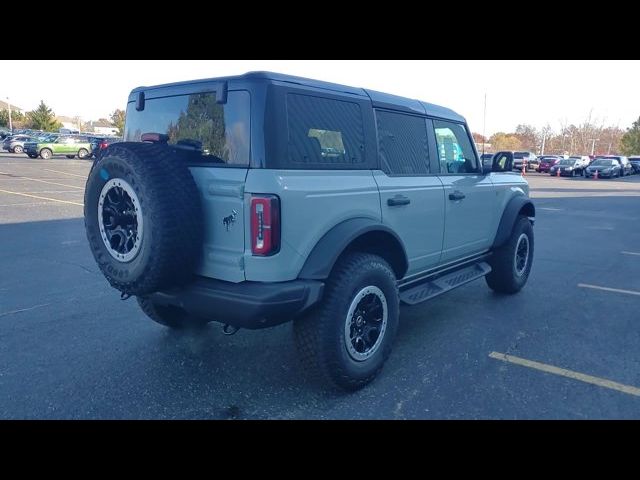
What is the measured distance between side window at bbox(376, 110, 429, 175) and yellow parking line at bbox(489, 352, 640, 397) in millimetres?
1701

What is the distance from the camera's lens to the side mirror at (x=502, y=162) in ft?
16.0

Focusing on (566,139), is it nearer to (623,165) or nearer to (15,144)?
(623,165)

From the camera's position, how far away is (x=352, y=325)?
3250 mm

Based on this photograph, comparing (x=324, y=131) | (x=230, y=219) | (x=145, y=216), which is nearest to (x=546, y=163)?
(x=324, y=131)

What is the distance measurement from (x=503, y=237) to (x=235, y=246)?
3.45m

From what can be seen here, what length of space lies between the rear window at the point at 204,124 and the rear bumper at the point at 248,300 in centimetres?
77

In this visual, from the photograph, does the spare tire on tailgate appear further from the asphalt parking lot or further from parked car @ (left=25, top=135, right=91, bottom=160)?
parked car @ (left=25, top=135, right=91, bottom=160)

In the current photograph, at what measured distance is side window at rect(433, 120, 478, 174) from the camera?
4383mm

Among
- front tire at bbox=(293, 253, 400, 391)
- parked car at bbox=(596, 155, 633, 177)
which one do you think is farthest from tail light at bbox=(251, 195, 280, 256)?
parked car at bbox=(596, 155, 633, 177)

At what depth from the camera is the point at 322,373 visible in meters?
3.04

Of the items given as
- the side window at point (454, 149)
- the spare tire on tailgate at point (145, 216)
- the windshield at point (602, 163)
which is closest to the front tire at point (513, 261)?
the side window at point (454, 149)

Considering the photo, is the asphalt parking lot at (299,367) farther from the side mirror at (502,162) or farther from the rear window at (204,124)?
the rear window at (204,124)
